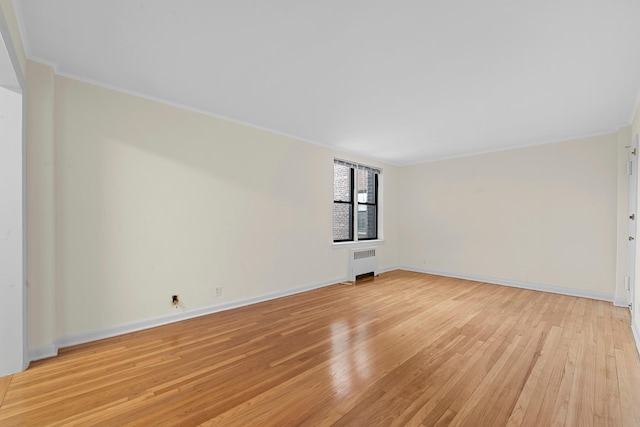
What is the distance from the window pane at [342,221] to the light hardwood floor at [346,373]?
84.3 inches

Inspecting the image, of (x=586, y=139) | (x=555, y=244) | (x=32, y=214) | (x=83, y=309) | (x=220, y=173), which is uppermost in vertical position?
(x=586, y=139)

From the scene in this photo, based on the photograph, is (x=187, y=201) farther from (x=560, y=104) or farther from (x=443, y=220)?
(x=443, y=220)

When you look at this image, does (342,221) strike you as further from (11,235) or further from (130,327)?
(11,235)

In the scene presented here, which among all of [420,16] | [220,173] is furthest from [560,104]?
[220,173]

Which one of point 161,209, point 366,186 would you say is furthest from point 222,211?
point 366,186

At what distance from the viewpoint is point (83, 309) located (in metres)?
2.65

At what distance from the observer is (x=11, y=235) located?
2.13 metres

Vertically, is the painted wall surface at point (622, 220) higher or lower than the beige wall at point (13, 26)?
lower

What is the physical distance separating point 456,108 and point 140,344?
4177mm

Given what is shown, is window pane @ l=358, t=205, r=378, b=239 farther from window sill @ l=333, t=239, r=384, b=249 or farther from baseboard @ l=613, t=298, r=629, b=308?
baseboard @ l=613, t=298, r=629, b=308

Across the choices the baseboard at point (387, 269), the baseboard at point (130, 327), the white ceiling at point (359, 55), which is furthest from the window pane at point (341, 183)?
the baseboard at point (130, 327)

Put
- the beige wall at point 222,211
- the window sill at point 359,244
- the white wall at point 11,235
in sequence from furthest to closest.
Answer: the window sill at point 359,244
the beige wall at point 222,211
the white wall at point 11,235

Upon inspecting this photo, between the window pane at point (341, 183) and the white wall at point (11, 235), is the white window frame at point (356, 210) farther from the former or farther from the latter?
the white wall at point (11, 235)

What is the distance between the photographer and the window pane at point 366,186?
5.96 metres
